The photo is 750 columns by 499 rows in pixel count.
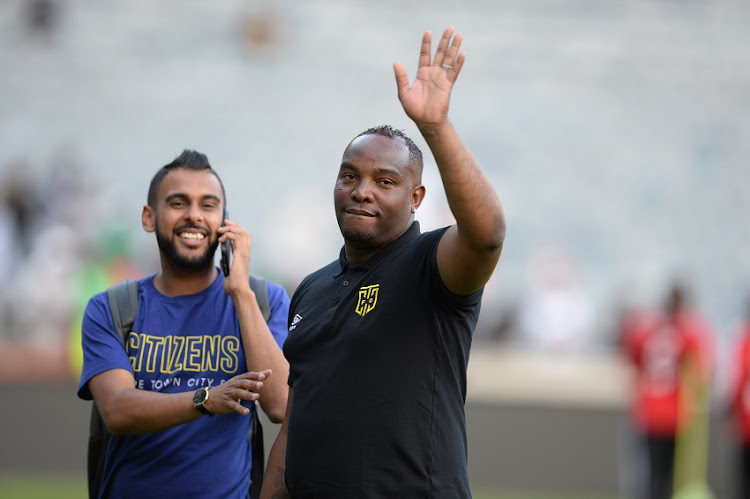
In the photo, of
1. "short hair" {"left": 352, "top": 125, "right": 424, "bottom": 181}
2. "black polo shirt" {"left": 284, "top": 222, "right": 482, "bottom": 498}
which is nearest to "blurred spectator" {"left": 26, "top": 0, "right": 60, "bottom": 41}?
"short hair" {"left": 352, "top": 125, "right": 424, "bottom": 181}

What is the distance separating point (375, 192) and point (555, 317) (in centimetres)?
1335

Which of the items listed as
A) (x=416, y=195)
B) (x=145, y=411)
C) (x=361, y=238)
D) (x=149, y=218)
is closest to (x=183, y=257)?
(x=149, y=218)

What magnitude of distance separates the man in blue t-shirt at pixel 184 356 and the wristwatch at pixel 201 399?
49 mm

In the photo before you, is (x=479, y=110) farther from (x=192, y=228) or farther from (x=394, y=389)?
(x=394, y=389)

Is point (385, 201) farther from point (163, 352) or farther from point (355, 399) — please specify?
point (163, 352)

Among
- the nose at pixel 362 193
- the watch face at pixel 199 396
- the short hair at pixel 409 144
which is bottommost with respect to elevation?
the watch face at pixel 199 396

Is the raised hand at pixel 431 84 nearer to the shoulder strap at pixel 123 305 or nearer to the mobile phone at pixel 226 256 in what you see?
the mobile phone at pixel 226 256

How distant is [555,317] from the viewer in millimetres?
17094

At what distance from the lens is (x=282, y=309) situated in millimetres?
5117

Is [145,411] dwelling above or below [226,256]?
below

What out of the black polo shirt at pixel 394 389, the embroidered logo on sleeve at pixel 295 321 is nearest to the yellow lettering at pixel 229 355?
the embroidered logo on sleeve at pixel 295 321

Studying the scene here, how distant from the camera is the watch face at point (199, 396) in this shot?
4.45 metres

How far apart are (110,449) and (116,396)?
17.0 inches

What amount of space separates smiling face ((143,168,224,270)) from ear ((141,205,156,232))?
0.05m
